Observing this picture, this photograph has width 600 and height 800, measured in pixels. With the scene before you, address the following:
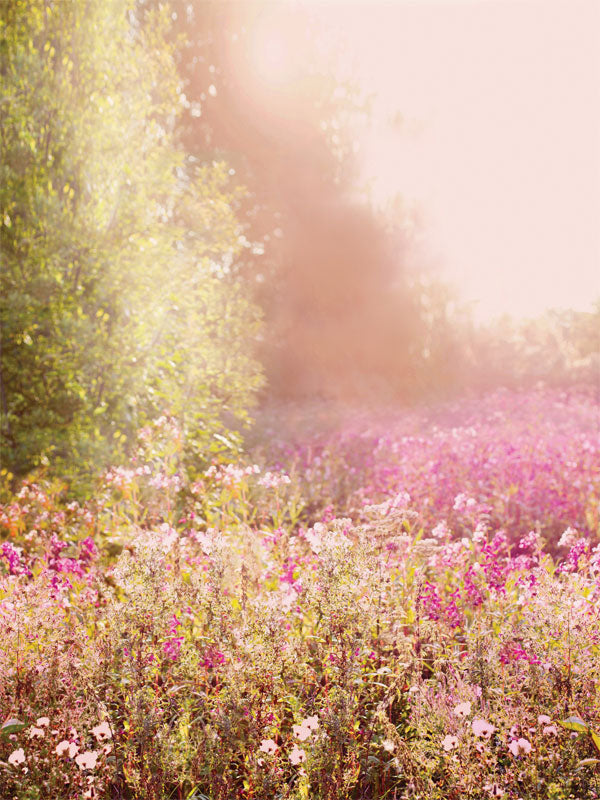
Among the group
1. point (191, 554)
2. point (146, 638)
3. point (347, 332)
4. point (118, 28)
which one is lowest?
point (146, 638)

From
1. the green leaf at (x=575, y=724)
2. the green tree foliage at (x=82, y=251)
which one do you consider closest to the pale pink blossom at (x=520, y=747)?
the green leaf at (x=575, y=724)

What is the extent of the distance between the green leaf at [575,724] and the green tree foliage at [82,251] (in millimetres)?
5714

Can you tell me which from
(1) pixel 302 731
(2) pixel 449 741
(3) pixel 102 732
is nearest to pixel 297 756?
(1) pixel 302 731

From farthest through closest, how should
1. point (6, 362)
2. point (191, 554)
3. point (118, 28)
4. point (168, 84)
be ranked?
point (168, 84), point (118, 28), point (6, 362), point (191, 554)

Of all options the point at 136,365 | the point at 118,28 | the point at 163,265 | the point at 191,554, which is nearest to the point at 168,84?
the point at 118,28

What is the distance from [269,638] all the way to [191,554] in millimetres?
1502

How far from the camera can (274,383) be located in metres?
18.5

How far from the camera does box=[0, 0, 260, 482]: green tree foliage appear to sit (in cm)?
706

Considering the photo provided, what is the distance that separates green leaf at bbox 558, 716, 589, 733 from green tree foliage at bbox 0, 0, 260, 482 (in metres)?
5.71

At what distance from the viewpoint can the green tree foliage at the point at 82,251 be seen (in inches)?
278

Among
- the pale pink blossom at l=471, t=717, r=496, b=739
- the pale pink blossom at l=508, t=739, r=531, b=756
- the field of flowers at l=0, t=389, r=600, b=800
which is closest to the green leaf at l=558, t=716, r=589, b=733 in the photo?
the field of flowers at l=0, t=389, r=600, b=800

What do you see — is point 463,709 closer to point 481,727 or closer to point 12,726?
point 481,727

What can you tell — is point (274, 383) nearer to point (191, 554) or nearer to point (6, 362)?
point (6, 362)

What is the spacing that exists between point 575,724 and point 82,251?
6667mm
